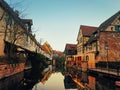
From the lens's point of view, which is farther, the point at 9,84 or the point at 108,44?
the point at 108,44

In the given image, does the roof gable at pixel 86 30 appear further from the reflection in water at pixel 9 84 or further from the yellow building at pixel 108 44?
the reflection in water at pixel 9 84

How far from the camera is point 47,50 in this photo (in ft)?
389

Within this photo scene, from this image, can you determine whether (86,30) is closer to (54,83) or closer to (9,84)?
(54,83)

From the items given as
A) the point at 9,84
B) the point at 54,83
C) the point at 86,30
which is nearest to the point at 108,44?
the point at 86,30

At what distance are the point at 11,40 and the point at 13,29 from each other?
223 cm

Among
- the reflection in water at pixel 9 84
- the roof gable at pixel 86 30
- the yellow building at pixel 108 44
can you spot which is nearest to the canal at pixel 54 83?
the reflection in water at pixel 9 84

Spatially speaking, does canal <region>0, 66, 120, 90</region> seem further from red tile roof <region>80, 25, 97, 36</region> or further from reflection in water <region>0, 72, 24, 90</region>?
red tile roof <region>80, 25, 97, 36</region>

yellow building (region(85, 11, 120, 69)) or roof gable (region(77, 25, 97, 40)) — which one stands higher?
roof gable (region(77, 25, 97, 40))

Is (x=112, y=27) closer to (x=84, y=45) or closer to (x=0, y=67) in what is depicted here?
(x=84, y=45)

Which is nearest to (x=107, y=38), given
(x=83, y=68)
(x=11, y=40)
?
(x=83, y=68)

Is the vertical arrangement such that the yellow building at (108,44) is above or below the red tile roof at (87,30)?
below

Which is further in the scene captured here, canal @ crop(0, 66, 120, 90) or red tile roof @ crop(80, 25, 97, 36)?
red tile roof @ crop(80, 25, 97, 36)

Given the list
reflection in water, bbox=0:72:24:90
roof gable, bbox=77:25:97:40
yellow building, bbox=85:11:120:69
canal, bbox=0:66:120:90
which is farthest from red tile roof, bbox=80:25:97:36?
reflection in water, bbox=0:72:24:90

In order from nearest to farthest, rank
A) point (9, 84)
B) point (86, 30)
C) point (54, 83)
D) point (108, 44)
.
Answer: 1. point (9, 84)
2. point (54, 83)
3. point (108, 44)
4. point (86, 30)
